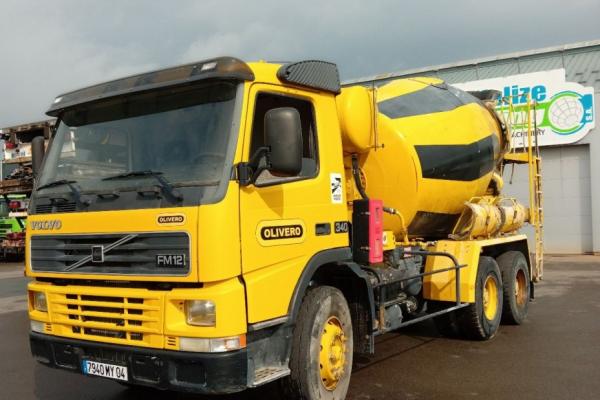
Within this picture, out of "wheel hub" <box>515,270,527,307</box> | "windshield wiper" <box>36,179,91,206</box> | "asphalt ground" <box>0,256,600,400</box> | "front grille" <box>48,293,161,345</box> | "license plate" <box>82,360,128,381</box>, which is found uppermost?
"windshield wiper" <box>36,179,91,206</box>

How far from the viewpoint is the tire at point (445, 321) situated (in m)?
7.16

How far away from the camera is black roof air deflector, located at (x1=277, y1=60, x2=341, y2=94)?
447 centimetres

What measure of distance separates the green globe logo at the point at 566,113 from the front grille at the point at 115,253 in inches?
729

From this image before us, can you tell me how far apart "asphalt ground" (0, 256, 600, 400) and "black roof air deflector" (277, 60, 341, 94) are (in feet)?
9.09

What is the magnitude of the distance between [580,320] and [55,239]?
24.6 feet

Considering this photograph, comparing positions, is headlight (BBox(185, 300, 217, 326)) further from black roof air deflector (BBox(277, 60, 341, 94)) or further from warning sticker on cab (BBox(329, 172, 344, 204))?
black roof air deflector (BBox(277, 60, 341, 94))

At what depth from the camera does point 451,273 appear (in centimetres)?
699

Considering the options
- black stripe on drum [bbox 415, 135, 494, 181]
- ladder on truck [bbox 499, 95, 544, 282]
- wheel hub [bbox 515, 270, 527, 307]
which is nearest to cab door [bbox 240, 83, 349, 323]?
black stripe on drum [bbox 415, 135, 494, 181]

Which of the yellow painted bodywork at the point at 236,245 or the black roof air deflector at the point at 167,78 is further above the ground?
the black roof air deflector at the point at 167,78

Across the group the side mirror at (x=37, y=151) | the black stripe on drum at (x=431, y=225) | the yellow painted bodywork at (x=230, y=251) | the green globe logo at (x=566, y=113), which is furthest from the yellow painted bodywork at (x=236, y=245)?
the green globe logo at (x=566, y=113)

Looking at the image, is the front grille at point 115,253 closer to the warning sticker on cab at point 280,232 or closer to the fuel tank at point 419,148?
the warning sticker on cab at point 280,232

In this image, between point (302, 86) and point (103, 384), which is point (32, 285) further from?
point (302, 86)

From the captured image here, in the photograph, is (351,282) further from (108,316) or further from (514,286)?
(514,286)

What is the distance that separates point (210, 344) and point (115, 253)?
967mm
